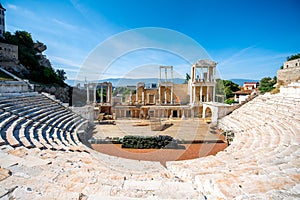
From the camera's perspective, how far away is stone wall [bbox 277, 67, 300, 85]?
25.2 meters

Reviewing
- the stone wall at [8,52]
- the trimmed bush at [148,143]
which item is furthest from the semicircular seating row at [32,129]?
the stone wall at [8,52]

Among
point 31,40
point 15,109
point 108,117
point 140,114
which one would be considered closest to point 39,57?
point 31,40

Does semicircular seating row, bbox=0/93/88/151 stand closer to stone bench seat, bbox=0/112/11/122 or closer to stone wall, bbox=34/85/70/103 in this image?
stone bench seat, bbox=0/112/11/122

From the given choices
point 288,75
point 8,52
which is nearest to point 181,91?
point 288,75

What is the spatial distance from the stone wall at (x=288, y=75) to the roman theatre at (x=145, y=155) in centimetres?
1276

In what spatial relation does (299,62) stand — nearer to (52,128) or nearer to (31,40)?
(52,128)

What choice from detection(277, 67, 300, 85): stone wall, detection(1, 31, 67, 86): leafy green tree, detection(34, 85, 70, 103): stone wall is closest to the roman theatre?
detection(34, 85, 70, 103): stone wall

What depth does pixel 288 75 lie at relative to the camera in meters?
26.6

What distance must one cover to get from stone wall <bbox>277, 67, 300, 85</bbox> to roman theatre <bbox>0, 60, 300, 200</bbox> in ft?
41.9

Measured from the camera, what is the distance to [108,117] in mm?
19266

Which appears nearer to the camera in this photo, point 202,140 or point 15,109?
point 15,109

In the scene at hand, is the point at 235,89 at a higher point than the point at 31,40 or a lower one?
lower

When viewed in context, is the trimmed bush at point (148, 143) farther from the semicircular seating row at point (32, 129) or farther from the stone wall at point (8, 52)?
the stone wall at point (8, 52)

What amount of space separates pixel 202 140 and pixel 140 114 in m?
11.2
